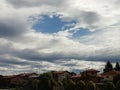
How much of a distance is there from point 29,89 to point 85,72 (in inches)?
888

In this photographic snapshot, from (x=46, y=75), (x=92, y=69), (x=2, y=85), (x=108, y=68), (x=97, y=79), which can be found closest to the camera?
(x=46, y=75)

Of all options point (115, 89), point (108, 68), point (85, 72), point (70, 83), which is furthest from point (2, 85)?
point (115, 89)

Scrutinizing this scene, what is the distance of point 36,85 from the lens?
7419cm

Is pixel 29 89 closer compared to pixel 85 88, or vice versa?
pixel 85 88

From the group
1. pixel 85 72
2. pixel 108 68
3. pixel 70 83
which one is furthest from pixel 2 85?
pixel 70 83

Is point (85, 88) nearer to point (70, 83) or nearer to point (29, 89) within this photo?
point (70, 83)

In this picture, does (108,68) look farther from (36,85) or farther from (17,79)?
(36,85)

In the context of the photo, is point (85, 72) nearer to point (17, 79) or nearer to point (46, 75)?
point (46, 75)

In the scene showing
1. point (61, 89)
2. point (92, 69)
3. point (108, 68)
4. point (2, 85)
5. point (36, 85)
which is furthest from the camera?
point (108, 68)

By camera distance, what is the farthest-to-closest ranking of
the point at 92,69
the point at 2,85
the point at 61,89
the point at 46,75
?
the point at 2,85 < the point at 92,69 < the point at 46,75 < the point at 61,89

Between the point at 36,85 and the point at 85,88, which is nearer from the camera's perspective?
the point at 85,88

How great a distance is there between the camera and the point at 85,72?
310ft

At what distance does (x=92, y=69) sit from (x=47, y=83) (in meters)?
27.0

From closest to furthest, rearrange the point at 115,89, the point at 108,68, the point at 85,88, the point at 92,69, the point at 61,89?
the point at 115,89, the point at 85,88, the point at 61,89, the point at 92,69, the point at 108,68
